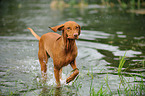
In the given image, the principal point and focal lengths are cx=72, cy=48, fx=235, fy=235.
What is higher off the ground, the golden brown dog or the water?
the golden brown dog

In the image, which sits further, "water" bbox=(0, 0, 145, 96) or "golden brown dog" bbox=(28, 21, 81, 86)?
"water" bbox=(0, 0, 145, 96)

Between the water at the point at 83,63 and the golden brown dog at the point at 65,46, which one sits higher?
the golden brown dog at the point at 65,46

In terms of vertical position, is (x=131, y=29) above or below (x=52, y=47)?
below

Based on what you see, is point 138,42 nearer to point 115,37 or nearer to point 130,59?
point 115,37

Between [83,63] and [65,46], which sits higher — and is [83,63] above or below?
below

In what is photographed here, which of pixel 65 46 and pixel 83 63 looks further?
pixel 83 63

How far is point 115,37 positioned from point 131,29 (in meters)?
2.33

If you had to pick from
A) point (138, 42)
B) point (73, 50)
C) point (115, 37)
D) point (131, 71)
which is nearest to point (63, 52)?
point (73, 50)

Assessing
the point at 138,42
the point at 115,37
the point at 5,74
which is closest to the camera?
the point at 5,74

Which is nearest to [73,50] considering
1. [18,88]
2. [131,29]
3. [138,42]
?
[18,88]

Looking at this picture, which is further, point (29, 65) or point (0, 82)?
point (29, 65)

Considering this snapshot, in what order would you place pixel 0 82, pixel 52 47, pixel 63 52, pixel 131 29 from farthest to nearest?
pixel 131 29, pixel 0 82, pixel 52 47, pixel 63 52

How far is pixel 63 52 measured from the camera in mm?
4516

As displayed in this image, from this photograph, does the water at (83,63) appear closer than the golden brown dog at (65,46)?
No
